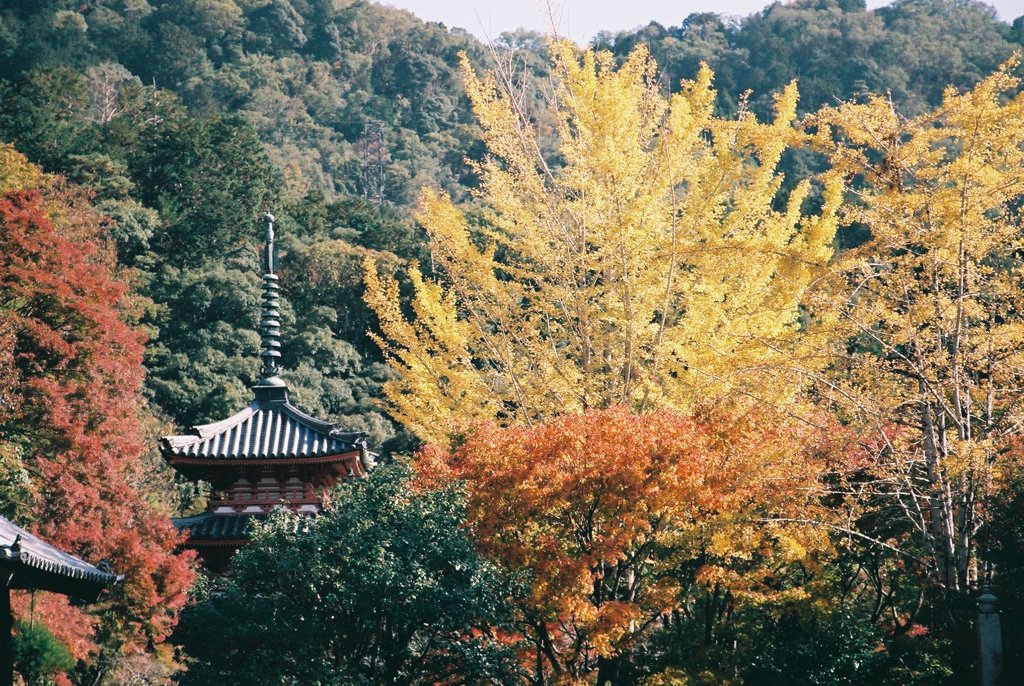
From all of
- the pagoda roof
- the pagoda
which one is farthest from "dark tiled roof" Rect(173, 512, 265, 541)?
the pagoda roof

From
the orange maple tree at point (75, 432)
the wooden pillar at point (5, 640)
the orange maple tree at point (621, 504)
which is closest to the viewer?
the wooden pillar at point (5, 640)

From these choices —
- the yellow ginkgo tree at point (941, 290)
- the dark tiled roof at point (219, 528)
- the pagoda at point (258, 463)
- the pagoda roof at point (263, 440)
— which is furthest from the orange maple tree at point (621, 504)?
the dark tiled roof at point (219, 528)

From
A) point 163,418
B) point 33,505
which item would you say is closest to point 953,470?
point 33,505

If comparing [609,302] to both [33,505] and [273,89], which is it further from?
[273,89]

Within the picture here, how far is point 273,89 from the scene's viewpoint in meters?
58.7

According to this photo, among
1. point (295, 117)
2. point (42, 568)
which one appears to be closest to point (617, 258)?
point (42, 568)

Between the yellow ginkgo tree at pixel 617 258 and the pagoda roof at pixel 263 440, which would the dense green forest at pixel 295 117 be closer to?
the yellow ginkgo tree at pixel 617 258

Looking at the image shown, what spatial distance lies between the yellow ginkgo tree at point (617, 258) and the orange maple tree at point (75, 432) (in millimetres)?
6311

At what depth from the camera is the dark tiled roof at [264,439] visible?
1542 centimetres

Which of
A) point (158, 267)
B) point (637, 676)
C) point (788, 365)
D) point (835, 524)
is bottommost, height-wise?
point (637, 676)

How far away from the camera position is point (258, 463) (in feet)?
51.1

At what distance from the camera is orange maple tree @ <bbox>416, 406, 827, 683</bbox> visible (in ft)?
33.3

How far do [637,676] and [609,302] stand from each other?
3.70 metres

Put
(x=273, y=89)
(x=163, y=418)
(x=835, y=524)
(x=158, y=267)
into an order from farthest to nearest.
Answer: (x=273, y=89)
(x=158, y=267)
(x=163, y=418)
(x=835, y=524)
